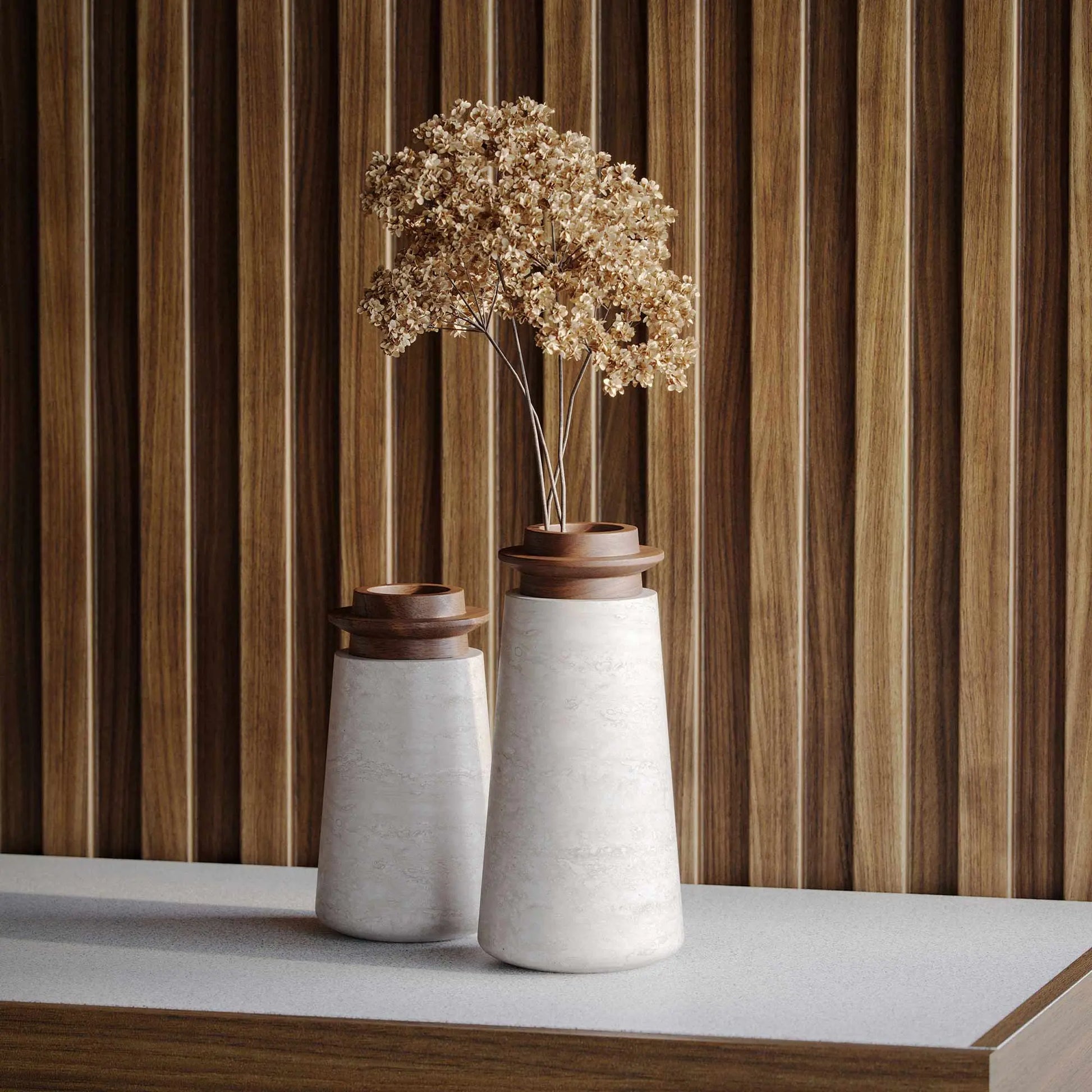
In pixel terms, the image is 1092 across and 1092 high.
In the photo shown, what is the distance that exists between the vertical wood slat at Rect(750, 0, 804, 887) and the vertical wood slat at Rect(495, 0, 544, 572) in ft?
0.64

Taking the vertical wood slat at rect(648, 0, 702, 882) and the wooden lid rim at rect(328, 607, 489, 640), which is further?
the vertical wood slat at rect(648, 0, 702, 882)

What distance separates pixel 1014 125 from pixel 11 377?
0.94 metres

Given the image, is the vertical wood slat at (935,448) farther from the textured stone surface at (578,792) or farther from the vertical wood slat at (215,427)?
the vertical wood slat at (215,427)

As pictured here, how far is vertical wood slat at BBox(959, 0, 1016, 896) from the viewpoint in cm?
117

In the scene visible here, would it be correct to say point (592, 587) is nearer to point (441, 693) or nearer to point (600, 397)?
point (441, 693)

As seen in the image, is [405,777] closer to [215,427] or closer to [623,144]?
[215,427]

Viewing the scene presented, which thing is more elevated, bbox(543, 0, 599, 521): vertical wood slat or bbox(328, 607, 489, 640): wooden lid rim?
bbox(543, 0, 599, 521): vertical wood slat

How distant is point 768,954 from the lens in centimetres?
105

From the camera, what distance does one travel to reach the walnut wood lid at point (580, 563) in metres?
0.99

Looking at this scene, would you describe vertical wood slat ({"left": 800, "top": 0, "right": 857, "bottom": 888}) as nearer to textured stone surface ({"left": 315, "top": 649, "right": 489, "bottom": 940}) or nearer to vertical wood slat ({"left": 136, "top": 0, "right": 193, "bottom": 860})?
textured stone surface ({"left": 315, "top": 649, "right": 489, "bottom": 940})

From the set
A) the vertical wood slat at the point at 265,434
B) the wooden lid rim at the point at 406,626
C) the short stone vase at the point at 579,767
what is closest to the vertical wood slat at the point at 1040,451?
the short stone vase at the point at 579,767

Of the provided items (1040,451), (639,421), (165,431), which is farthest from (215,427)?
(1040,451)

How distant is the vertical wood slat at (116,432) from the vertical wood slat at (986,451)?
75cm

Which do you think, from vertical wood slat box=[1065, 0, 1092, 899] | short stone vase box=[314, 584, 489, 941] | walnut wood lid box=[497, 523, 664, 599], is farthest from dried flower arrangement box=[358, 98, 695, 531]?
vertical wood slat box=[1065, 0, 1092, 899]
